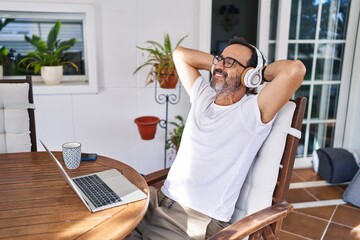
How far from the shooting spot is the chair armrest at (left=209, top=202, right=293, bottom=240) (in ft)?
3.54

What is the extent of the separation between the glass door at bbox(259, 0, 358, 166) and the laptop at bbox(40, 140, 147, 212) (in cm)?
203

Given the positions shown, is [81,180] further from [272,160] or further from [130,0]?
[130,0]

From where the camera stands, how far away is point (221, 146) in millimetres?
1407

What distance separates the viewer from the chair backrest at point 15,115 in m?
1.76

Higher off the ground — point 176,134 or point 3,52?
point 3,52

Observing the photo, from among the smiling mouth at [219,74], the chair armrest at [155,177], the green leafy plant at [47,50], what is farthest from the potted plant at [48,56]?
the smiling mouth at [219,74]

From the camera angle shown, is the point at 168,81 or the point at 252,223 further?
the point at 168,81

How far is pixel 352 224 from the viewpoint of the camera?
7.64 feet

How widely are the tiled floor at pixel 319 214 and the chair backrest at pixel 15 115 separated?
5.60 feet

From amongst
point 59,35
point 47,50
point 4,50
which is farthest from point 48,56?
point 4,50

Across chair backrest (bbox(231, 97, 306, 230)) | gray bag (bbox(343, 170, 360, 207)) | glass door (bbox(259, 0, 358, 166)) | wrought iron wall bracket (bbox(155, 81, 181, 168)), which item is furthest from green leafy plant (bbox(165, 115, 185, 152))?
gray bag (bbox(343, 170, 360, 207))

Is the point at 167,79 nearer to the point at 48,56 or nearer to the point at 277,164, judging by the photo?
the point at 48,56

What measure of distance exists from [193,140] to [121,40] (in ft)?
4.63

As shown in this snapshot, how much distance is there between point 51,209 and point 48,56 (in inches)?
68.1
